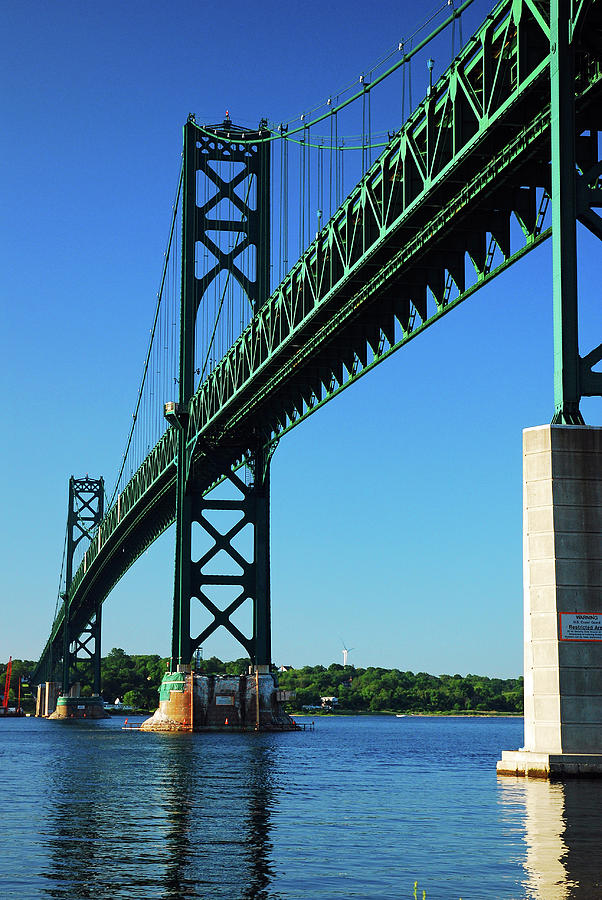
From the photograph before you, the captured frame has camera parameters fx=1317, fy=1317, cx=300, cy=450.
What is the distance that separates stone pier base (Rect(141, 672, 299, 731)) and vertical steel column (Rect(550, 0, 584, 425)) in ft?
153

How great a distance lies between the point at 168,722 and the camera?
71.5m

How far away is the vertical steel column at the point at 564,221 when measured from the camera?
25.7 m

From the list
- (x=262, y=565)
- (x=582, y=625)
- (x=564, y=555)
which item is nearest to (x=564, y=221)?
(x=564, y=555)

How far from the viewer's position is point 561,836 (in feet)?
60.1

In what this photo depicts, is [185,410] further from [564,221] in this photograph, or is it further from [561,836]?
[561,836]

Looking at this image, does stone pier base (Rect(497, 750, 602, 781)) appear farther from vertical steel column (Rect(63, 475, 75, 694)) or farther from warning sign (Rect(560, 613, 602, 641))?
vertical steel column (Rect(63, 475, 75, 694))

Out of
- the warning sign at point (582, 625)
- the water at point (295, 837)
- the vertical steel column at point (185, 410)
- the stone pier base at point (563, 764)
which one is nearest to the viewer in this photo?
the water at point (295, 837)

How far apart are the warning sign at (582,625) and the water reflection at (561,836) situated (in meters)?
2.64

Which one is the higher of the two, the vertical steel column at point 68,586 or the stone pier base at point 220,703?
the vertical steel column at point 68,586

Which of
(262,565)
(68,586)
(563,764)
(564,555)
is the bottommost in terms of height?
(563,764)

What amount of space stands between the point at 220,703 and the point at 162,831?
4952 centimetres

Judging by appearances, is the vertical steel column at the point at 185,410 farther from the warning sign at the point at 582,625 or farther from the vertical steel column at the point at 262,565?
the warning sign at the point at 582,625

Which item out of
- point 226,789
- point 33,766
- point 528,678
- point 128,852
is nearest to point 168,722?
point 33,766

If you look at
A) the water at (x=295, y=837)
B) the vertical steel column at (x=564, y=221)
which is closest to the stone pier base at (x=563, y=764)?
the water at (x=295, y=837)
